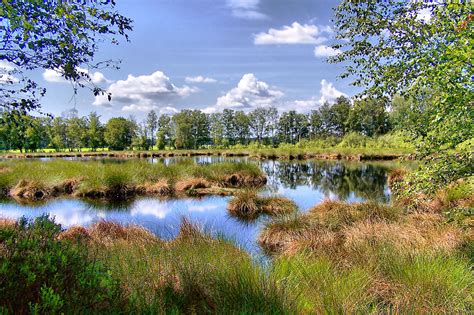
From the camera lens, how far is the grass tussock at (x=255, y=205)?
12.2 m

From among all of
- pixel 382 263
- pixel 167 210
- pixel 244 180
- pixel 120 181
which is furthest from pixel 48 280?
pixel 244 180

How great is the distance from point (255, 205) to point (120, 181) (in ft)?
25.8

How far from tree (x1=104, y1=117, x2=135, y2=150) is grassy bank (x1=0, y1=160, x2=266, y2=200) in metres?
64.2

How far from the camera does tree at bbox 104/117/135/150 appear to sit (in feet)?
269

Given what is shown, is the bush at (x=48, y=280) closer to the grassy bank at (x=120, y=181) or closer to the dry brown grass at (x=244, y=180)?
the grassy bank at (x=120, y=181)

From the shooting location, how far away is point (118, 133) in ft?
273

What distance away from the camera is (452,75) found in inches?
170

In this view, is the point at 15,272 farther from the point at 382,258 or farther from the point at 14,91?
the point at 382,258

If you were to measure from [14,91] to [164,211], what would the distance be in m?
9.30

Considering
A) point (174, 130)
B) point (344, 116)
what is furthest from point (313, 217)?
point (344, 116)

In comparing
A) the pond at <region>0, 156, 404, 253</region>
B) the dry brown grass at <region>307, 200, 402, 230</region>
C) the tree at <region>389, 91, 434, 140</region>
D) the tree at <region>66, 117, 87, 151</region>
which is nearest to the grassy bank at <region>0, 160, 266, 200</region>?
the pond at <region>0, 156, 404, 253</region>

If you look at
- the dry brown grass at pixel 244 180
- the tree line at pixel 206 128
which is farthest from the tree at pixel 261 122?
the dry brown grass at pixel 244 180

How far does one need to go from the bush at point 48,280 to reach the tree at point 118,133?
274ft

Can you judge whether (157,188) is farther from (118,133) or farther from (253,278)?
(118,133)
